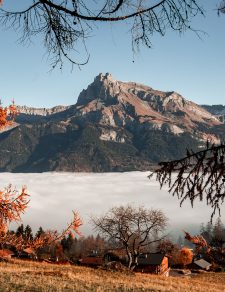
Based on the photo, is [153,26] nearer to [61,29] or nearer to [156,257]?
[61,29]

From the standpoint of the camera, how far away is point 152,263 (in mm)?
65750

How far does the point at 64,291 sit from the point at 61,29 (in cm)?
1407

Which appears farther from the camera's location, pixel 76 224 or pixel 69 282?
pixel 69 282

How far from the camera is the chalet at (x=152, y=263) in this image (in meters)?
63.1

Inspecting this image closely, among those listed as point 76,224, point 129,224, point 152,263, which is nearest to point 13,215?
point 76,224

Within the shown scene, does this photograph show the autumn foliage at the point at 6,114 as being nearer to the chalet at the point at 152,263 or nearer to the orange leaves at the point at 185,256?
the chalet at the point at 152,263

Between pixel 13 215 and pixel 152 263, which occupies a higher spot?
pixel 13 215

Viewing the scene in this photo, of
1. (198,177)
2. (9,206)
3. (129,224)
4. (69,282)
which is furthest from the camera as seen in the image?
(129,224)

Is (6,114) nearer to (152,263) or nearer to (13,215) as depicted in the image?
(13,215)

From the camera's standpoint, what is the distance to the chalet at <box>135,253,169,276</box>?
6305 cm

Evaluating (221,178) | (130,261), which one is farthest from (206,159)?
(130,261)

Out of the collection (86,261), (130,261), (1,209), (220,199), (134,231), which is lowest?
(86,261)

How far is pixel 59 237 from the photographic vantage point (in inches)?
516

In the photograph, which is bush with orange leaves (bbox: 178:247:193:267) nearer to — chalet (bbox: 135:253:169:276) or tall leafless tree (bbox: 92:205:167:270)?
chalet (bbox: 135:253:169:276)
